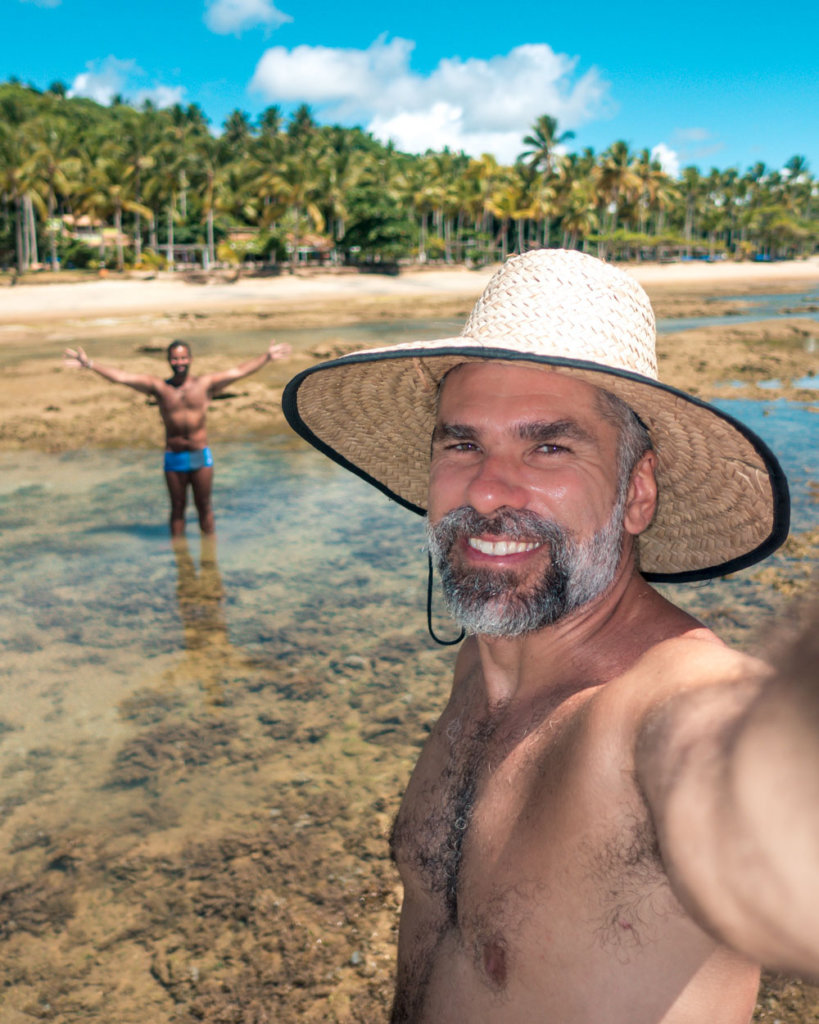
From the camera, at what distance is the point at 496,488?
5.77 feet

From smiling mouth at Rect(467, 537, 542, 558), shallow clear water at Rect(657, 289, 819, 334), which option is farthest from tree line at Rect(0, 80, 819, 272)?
smiling mouth at Rect(467, 537, 542, 558)

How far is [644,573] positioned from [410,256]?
58.7 metres

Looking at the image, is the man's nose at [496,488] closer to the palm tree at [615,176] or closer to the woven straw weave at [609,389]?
the woven straw weave at [609,389]

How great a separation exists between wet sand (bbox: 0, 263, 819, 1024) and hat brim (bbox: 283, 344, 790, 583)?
4.00 ft

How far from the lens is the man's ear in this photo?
6.35 ft

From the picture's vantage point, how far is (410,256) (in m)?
57.9

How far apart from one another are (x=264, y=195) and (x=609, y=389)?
2249 inches

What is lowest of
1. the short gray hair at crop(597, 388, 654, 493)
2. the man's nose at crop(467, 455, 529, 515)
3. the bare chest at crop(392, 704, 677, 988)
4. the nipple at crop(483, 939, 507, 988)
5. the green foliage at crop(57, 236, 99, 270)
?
the nipple at crop(483, 939, 507, 988)

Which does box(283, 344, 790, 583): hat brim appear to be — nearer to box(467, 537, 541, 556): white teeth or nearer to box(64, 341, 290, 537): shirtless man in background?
box(467, 537, 541, 556): white teeth

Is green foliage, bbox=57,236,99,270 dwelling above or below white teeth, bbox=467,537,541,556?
above

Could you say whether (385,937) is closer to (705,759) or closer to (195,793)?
(195,793)

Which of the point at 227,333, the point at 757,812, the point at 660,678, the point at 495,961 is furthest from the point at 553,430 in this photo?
the point at 227,333

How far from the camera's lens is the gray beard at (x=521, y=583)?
173cm

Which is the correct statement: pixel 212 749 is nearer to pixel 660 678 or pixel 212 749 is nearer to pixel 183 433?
pixel 660 678
